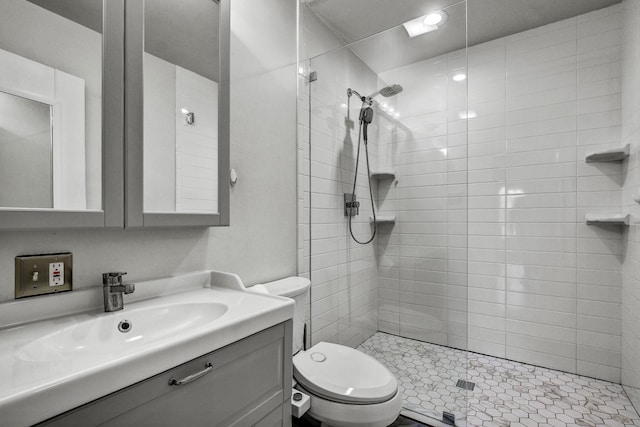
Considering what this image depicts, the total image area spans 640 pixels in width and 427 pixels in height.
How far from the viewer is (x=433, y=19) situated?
1.71m

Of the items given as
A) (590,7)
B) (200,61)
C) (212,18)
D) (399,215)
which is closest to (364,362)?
(399,215)

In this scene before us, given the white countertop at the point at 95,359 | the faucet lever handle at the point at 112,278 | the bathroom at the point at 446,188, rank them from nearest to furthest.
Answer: the white countertop at the point at 95,359, the faucet lever handle at the point at 112,278, the bathroom at the point at 446,188

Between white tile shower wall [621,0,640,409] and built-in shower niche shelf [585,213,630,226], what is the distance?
47 mm

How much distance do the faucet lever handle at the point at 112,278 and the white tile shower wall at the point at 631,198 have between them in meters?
2.53

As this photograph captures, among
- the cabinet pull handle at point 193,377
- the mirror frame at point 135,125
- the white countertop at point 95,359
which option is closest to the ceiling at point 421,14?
the mirror frame at point 135,125

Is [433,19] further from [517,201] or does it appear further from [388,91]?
[517,201]

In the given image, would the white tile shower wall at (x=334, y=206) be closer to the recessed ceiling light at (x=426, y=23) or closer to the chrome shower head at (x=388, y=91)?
the chrome shower head at (x=388, y=91)

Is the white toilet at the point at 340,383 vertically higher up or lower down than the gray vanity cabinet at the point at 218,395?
lower down

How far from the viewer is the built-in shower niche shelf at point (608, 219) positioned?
1.95m

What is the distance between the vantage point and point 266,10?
175 cm

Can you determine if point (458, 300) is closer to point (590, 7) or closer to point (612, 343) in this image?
point (612, 343)

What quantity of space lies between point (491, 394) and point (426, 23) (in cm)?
226

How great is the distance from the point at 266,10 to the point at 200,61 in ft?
2.36

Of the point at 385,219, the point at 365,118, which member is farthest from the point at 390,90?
the point at 385,219
